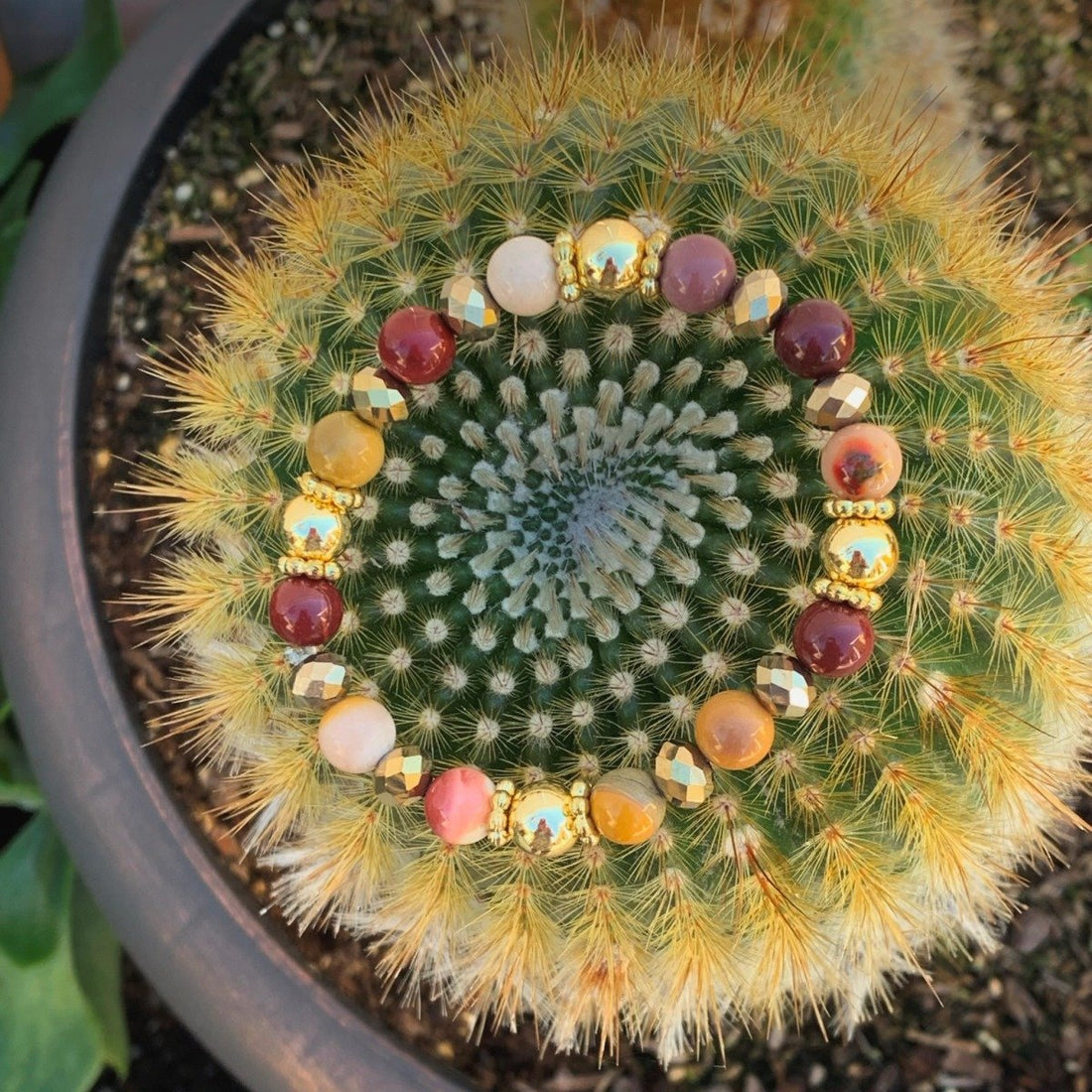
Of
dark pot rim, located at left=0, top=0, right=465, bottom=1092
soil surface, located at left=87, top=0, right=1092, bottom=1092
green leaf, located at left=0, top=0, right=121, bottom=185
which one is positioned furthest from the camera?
green leaf, located at left=0, top=0, right=121, bottom=185

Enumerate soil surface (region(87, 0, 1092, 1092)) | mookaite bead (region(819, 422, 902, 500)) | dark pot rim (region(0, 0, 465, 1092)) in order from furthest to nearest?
soil surface (region(87, 0, 1092, 1092))
dark pot rim (region(0, 0, 465, 1092))
mookaite bead (region(819, 422, 902, 500))

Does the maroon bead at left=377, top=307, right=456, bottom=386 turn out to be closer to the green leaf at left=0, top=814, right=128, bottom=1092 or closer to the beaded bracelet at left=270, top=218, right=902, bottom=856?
the beaded bracelet at left=270, top=218, right=902, bottom=856

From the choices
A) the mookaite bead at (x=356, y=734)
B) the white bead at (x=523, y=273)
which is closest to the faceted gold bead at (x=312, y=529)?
the mookaite bead at (x=356, y=734)

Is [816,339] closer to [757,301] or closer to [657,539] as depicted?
[757,301]

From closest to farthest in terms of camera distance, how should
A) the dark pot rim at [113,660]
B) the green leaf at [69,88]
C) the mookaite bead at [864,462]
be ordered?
the mookaite bead at [864,462] < the dark pot rim at [113,660] < the green leaf at [69,88]

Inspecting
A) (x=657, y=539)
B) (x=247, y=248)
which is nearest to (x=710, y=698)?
(x=657, y=539)

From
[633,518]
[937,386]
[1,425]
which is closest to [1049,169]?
[937,386]

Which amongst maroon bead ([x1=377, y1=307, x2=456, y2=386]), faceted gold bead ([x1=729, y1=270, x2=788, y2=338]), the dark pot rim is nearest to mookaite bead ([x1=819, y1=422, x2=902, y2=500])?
faceted gold bead ([x1=729, y1=270, x2=788, y2=338])

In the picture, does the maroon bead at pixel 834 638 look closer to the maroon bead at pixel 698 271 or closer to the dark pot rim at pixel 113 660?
the maroon bead at pixel 698 271
